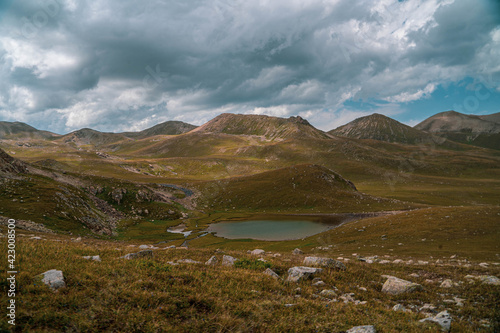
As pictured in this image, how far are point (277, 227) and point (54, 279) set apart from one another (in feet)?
244

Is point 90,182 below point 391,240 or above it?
above

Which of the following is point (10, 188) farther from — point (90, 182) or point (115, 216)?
point (90, 182)

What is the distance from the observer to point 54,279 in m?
8.66

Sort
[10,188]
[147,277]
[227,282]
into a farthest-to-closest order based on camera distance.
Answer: [10,188]
[227,282]
[147,277]

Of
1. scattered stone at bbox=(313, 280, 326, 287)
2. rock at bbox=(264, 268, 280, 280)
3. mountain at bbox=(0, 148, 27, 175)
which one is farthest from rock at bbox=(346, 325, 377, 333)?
mountain at bbox=(0, 148, 27, 175)

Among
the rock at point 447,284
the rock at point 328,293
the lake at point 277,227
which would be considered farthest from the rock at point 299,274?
the lake at point 277,227

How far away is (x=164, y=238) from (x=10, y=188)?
35.7 m

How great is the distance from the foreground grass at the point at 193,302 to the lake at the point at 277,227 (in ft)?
178

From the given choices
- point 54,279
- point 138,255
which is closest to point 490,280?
point 138,255

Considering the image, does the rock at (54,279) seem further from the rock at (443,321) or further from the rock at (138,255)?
the rock at (443,321)

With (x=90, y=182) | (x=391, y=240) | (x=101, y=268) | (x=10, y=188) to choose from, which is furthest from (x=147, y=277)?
(x=90, y=182)

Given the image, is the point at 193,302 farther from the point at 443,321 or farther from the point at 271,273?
the point at 443,321

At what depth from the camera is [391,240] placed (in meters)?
45.0

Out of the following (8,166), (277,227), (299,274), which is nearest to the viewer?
(299,274)
